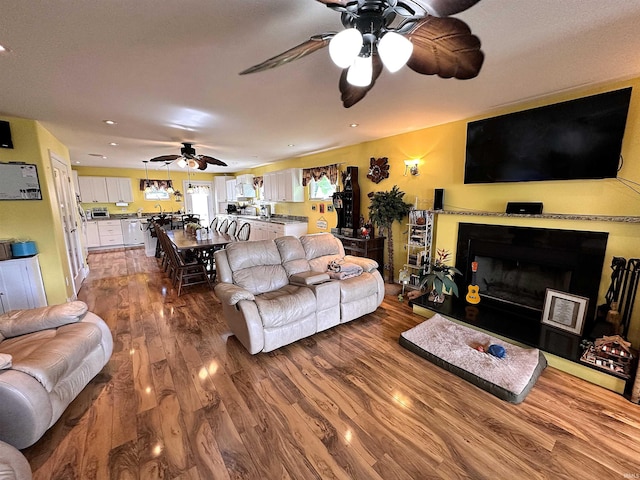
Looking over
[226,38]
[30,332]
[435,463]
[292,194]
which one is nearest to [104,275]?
[30,332]

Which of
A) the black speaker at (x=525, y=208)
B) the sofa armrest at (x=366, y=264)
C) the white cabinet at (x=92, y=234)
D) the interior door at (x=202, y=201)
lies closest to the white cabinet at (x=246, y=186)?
the interior door at (x=202, y=201)

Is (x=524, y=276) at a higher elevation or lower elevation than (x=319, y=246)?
lower

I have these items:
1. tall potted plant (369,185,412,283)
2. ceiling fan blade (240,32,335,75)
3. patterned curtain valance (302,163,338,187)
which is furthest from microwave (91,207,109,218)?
ceiling fan blade (240,32,335,75)

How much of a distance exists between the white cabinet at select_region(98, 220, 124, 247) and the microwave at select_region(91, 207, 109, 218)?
0.30 meters

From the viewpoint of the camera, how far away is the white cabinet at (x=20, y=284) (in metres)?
2.90

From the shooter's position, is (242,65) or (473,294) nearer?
(242,65)

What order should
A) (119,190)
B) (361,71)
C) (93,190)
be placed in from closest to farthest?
(361,71) < (93,190) < (119,190)

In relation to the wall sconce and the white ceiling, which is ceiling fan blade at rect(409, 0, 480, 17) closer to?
the white ceiling

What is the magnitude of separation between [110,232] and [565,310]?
9.86m

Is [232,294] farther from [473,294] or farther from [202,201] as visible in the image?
[202,201]

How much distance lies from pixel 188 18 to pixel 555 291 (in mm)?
3754

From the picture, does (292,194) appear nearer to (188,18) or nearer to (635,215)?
(188,18)

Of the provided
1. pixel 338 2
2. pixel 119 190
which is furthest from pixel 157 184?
pixel 338 2

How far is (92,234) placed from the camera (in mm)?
7277
